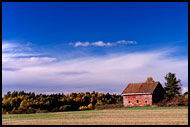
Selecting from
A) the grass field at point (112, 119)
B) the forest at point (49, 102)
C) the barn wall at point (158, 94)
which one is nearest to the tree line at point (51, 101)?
the forest at point (49, 102)

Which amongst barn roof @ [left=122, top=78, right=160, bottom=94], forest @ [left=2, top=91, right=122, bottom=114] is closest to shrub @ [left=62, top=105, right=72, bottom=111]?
forest @ [left=2, top=91, right=122, bottom=114]

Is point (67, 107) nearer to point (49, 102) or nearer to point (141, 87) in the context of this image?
point (49, 102)

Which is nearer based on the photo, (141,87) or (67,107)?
(67,107)

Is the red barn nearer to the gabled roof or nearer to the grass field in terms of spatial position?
the gabled roof

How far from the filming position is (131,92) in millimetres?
42375

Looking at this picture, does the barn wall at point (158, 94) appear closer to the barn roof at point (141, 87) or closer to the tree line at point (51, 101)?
the barn roof at point (141, 87)

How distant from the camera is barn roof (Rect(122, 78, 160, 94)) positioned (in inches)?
1640

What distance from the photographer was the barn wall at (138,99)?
4050 cm

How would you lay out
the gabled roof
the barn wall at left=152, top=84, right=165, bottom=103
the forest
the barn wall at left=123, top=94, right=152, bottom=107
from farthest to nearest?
the gabled roof, the barn wall at left=152, top=84, right=165, bottom=103, the barn wall at left=123, top=94, right=152, bottom=107, the forest

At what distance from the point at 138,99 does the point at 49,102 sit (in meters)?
14.8

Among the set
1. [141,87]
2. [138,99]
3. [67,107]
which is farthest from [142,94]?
[67,107]

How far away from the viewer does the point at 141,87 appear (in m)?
42.8

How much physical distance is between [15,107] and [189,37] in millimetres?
28624

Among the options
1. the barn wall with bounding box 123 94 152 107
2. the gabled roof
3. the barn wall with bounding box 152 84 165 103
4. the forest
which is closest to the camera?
the forest
